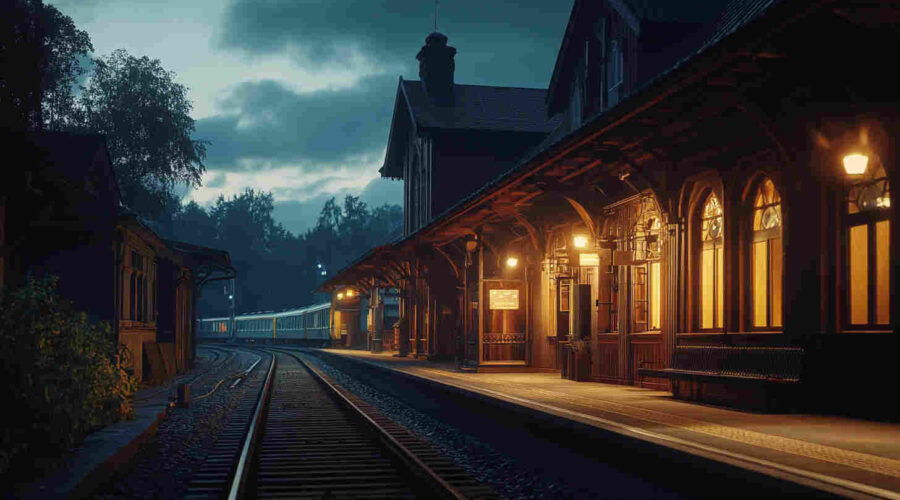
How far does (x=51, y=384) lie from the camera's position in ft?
30.5

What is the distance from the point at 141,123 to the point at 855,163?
1623 inches

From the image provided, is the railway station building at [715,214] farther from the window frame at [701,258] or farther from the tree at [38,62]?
the tree at [38,62]

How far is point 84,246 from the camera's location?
18375 millimetres

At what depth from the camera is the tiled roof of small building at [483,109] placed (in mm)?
35094

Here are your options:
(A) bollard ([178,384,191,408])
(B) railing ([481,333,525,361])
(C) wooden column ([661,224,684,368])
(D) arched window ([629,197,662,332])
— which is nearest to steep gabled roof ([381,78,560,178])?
(B) railing ([481,333,525,361])

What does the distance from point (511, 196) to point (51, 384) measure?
1022 cm

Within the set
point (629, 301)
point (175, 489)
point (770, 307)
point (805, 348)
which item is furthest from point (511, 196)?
point (175, 489)

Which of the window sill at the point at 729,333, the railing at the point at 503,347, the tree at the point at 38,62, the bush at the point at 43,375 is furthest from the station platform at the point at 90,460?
the tree at the point at 38,62

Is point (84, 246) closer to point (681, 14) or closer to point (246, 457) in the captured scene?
point (246, 457)

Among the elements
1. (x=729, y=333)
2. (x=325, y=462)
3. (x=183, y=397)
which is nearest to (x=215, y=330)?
(x=183, y=397)

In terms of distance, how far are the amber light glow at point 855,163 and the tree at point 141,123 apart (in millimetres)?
40800

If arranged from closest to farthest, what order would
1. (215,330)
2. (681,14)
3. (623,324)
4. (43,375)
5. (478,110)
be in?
1. (43,375)
2. (623,324)
3. (681,14)
4. (478,110)
5. (215,330)

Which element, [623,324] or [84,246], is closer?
[623,324]

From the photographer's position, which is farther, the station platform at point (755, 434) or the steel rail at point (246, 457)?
the steel rail at point (246, 457)
